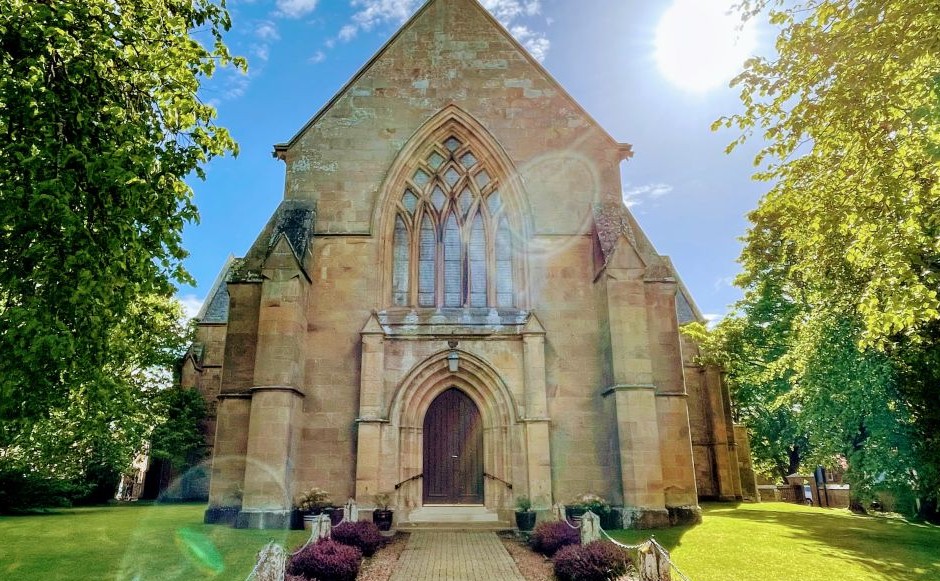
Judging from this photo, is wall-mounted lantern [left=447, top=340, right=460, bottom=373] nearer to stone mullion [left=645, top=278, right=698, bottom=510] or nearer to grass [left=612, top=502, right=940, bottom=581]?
stone mullion [left=645, top=278, right=698, bottom=510]

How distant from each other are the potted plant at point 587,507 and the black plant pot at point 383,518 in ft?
14.4

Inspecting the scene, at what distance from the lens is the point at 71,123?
25.6 feet

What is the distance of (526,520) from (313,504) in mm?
5285

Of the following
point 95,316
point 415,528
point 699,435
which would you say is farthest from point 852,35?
point 699,435

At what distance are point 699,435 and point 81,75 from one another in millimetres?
25083

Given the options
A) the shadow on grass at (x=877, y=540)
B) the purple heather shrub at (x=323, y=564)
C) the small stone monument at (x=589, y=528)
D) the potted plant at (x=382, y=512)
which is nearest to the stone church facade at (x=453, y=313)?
the potted plant at (x=382, y=512)

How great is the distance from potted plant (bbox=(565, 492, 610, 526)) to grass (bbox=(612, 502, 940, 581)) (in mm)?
751

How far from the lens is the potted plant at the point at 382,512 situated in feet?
45.5

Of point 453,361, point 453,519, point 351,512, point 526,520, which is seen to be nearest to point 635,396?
point 526,520

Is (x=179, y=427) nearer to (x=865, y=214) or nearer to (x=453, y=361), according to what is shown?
(x=453, y=361)

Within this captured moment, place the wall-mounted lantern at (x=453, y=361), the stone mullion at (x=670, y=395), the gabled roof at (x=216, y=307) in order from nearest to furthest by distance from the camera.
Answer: the stone mullion at (x=670, y=395), the wall-mounted lantern at (x=453, y=361), the gabled roof at (x=216, y=307)

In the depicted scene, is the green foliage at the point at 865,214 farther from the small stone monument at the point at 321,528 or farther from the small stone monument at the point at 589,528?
the small stone monument at the point at 321,528

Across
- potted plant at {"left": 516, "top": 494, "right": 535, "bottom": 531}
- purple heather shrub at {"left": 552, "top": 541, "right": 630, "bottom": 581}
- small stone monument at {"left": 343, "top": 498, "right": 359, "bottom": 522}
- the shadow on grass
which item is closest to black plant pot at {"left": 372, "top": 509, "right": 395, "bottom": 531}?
small stone monument at {"left": 343, "top": 498, "right": 359, "bottom": 522}

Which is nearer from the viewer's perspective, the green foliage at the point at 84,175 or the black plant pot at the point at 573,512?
the green foliage at the point at 84,175
